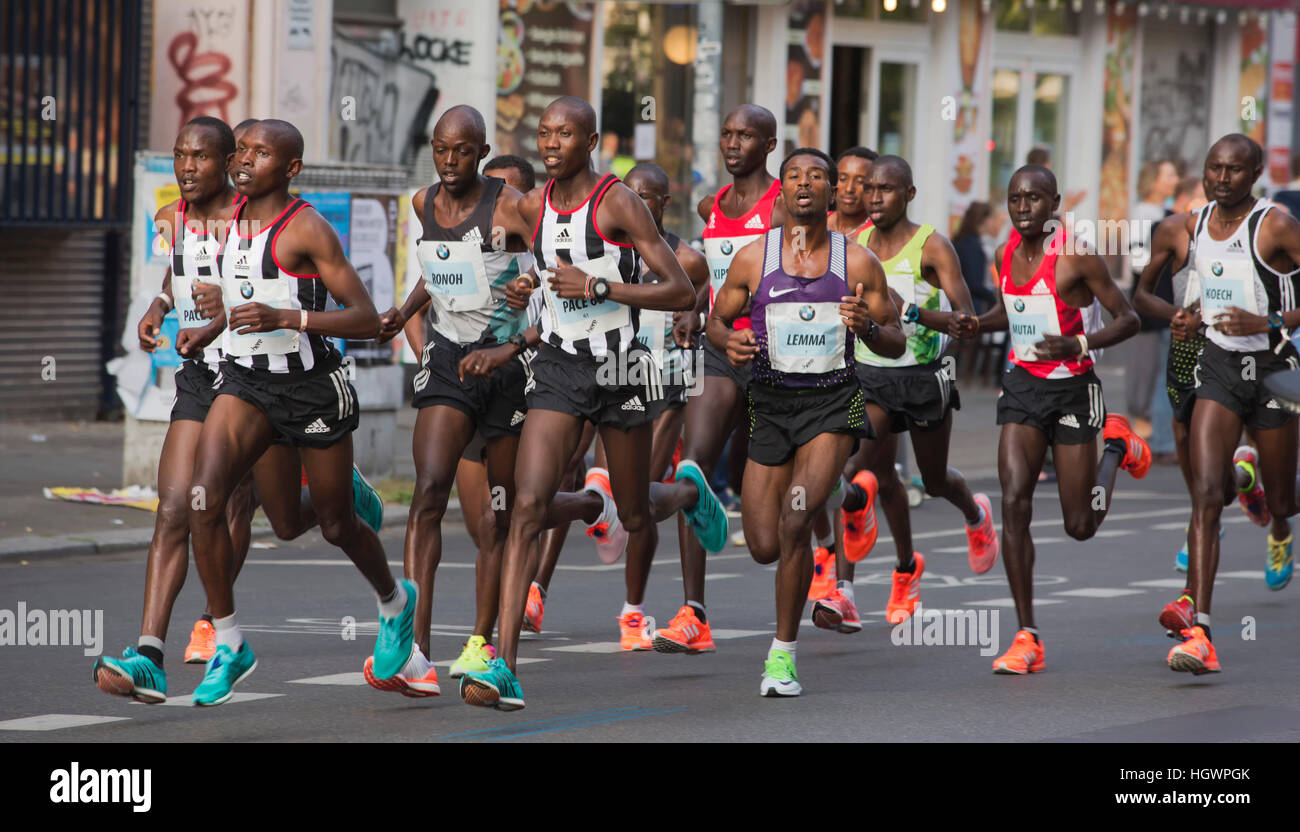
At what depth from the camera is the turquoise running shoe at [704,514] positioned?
9227 mm

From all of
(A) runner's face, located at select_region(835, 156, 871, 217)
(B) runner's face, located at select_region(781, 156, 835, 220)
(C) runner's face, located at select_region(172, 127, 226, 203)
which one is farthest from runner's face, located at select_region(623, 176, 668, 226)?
(C) runner's face, located at select_region(172, 127, 226, 203)

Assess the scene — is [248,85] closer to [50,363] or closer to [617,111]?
[50,363]

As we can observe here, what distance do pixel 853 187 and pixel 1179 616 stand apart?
2.46 m

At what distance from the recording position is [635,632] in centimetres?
942

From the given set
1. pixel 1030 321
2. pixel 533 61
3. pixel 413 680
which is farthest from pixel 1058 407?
pixel 533 61

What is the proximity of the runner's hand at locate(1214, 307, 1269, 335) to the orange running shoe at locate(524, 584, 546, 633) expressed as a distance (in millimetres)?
3129

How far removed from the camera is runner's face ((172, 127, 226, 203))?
7828 mm

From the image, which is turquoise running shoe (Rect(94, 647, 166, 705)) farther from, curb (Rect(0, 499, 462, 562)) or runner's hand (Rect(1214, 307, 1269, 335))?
curb (Rect(0, 499, 462, 562))

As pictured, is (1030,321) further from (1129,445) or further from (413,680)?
(413,680)

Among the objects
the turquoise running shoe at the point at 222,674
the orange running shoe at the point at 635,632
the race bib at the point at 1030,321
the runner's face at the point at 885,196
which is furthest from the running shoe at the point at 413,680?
the runner's face at the point at 885,196

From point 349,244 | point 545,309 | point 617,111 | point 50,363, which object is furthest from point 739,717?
point 617,111

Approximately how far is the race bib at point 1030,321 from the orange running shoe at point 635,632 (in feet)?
6.45

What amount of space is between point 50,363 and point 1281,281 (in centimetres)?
1025

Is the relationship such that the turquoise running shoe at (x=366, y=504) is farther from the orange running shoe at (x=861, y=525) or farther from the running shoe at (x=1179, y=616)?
the running shoe at (x=1179, y=616)
